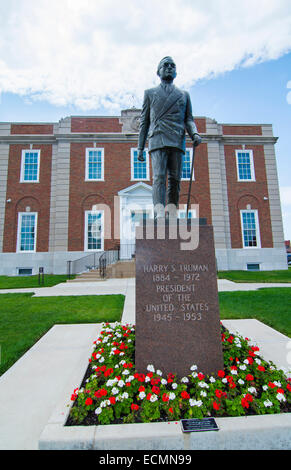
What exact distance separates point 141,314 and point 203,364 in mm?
960

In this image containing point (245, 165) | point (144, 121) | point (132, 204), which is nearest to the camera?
point (144, 121)

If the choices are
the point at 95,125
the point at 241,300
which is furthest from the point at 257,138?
the point at 241,300

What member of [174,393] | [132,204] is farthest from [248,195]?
[174,393]

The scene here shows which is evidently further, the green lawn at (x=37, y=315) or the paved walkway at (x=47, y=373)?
the green lawn at (x=37, y=315)

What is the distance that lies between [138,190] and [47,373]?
609 inches

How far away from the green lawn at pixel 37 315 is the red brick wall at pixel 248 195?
1335 centimetres

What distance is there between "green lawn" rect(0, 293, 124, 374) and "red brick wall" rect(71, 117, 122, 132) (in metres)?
14.1

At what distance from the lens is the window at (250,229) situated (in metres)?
18.7

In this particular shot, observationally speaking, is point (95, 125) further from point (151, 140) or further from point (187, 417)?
point (187, 417)

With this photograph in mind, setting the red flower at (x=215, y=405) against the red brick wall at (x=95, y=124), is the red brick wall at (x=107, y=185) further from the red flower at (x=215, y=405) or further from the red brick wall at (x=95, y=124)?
the red flower at (x=215, y=405)

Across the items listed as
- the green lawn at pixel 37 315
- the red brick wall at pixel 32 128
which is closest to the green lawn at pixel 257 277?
the green lawn at pixel 37 315

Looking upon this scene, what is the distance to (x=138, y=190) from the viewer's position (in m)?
17.9

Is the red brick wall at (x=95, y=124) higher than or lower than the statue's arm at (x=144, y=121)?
higher

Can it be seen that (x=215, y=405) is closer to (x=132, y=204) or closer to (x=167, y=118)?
(x=167, y=118)
